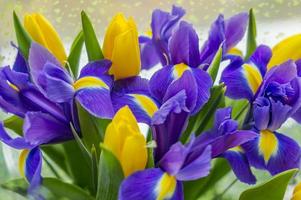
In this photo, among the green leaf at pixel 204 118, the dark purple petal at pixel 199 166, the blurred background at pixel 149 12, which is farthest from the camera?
the blurred background at pixel 149 12

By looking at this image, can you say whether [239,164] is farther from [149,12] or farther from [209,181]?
[149,12]

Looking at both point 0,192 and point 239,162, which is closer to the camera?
point 239,162

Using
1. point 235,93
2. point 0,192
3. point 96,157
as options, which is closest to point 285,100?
point 235,93

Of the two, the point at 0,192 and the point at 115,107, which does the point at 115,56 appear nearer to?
the point at 115,107

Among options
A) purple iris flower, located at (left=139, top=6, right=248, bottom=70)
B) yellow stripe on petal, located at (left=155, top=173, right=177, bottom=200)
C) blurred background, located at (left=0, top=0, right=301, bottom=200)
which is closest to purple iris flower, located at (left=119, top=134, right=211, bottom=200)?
yellow stripe on petal, located at (left=155, top=173, right=177, bottom=200)

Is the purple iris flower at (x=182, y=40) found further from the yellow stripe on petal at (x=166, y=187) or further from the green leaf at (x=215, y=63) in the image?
the yellow stripe on petal at (x=166, y=187)

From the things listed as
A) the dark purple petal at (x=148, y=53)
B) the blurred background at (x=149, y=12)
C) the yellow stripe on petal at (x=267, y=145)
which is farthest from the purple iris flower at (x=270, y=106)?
the blurred background at (x=149, y=12)
